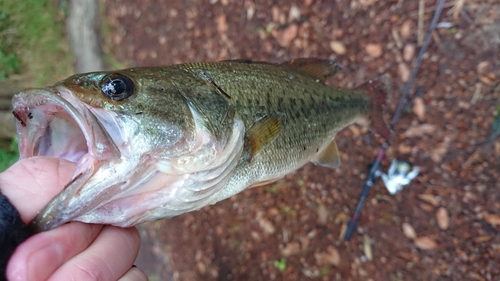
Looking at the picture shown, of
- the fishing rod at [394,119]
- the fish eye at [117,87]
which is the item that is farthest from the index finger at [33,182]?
the fishing rod at [394,119]

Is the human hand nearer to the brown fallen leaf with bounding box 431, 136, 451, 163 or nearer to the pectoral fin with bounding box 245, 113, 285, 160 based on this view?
the pectoral fin with bounding box 245, 113, 285, 160

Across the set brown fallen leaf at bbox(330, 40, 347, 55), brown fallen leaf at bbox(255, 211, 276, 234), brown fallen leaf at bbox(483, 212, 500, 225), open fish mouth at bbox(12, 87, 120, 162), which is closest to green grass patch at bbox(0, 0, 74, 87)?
brown fallen leaf at bbox(255, 211, 276, 234)

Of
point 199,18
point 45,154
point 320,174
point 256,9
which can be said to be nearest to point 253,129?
point 45,154

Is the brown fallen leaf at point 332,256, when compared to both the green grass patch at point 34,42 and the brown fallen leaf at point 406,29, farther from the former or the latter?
the green grass patch at point 34,42

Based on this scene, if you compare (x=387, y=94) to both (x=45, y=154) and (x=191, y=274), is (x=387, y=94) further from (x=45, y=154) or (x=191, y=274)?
(x=191, y=274)

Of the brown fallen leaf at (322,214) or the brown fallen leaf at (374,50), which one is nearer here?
the brown fallen leaf at (374,50)

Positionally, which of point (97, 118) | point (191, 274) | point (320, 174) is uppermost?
point (97, 118)

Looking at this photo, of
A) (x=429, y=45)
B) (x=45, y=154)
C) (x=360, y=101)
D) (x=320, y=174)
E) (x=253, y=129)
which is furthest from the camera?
(x=320, y=174)
